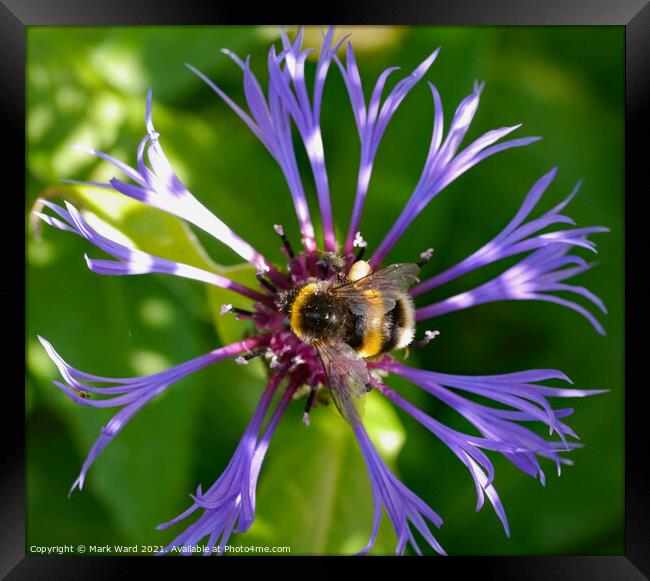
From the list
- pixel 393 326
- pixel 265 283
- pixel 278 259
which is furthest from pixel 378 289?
pixel 278 259

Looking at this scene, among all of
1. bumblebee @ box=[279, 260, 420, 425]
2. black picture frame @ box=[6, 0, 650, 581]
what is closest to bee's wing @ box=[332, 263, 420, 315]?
bumblebee @ box=[279, 260, 420, 425]

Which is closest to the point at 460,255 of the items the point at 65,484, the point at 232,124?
the point at 232,124

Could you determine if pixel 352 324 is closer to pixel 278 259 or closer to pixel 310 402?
pixel 310 402

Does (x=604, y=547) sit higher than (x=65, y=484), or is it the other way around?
(x=65, y=484)

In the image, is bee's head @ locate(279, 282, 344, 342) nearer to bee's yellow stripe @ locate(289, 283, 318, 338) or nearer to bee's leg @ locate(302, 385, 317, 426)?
bee's yellow stripe @ locate(289, 283, 318, 338)

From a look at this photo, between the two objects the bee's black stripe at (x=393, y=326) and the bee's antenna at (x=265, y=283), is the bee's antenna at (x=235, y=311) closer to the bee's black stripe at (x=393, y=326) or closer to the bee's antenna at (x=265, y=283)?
the bee's antenna at (x=265, y=283)

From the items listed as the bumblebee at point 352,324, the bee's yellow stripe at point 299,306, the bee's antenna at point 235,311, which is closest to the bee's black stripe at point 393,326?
the bumblebee at point 352,324

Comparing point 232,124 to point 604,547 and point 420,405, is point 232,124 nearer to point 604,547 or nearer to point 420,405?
point 420,405
